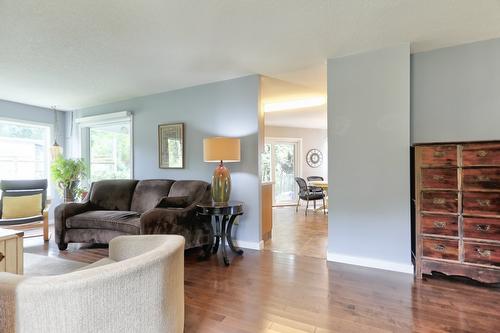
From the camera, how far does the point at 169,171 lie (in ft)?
13.5

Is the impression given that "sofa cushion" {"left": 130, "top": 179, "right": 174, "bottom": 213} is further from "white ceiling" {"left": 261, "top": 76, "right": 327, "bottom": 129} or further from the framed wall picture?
"white ceiling" {"left": 261, "top": 76, "right": 327, "bottom": 129}

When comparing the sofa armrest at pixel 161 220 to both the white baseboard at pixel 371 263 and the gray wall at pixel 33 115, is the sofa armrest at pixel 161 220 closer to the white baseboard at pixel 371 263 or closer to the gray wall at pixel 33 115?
the white baseboard at pixel 371 263

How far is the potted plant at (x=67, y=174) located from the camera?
435 cm

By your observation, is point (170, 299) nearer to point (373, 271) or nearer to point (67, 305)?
point (67, 305)

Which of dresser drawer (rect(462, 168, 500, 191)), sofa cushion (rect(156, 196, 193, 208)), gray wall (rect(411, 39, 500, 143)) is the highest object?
gray wall (rect(411, 39, 500, 143))

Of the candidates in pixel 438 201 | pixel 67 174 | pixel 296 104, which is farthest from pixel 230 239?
pixel 67 174

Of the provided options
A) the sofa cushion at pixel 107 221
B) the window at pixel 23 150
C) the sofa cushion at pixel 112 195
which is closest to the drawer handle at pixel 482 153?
the sofa cushion at pixel 107 221

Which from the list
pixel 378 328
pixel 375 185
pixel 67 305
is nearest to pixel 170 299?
pixel 67 305

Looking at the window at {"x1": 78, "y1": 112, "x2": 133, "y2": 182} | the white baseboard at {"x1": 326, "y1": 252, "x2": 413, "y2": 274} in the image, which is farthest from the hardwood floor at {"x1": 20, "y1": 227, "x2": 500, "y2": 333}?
the window at {"x1": 78, "y1": 112, "x2": 133, "y2": 182}

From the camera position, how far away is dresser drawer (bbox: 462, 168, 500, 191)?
214 cm

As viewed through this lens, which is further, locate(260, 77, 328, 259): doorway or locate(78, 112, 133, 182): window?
locate(78, 112, 133, 182): window

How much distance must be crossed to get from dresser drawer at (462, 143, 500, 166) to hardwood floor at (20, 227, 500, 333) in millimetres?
1094

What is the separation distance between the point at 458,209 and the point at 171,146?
3.67 m

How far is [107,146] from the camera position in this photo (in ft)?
16.7
